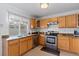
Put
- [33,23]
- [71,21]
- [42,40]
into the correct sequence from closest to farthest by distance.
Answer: [71,21] → [42,40] → [33,23]

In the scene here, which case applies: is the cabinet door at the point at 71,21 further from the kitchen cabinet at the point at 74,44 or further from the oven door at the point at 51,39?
the oven door at the point at 51,39

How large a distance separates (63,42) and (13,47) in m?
2.52

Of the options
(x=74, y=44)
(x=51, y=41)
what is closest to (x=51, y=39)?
(x=51, y=41)

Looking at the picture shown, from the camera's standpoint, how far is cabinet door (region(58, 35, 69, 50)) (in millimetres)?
4402

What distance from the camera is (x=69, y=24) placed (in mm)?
4680

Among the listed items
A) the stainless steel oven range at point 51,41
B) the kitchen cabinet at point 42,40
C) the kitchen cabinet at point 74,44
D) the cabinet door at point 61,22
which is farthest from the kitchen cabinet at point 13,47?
the cabinet door at point 61,22

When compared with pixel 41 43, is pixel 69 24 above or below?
above

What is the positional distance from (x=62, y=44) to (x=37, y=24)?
2528 mm

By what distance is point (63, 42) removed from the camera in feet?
15.0

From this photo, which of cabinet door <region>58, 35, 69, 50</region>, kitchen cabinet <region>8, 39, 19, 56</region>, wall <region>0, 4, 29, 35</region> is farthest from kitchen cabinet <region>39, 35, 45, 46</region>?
wall <region>0, 4, 29, 35</region>

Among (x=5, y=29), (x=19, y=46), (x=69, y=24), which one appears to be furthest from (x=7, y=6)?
(x=69, y=24)

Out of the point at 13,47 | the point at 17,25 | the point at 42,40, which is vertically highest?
the point at 17,25

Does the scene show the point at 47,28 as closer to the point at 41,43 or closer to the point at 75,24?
the point at 41,43

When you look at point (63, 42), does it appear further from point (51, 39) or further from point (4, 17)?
point (4, 17)
